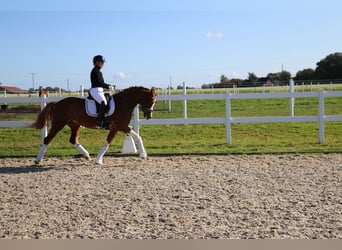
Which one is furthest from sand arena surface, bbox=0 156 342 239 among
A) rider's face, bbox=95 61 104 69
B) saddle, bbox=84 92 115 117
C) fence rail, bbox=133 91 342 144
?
fence rail, bbox=133 91 342 144

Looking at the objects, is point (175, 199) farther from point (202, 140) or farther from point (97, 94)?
point (202, 140)

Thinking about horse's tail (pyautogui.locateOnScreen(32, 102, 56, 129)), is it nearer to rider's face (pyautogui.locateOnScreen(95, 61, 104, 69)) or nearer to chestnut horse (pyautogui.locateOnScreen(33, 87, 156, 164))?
chestnut horse (pyautogui.locateOnScreen(33, 87, 156, 164))

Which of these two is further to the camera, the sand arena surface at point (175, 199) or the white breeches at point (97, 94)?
the white breeches at point (97, 94)

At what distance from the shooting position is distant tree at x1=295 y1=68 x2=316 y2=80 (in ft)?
209

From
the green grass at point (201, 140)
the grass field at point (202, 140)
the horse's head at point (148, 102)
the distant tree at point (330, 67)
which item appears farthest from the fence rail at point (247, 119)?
the distant tree at point (330, 67)

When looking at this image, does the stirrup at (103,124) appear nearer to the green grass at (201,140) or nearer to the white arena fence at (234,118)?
the green grass at (201,140)

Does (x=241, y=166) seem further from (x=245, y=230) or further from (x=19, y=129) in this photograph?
(x=19, y=129)

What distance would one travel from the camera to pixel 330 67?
2405 inches

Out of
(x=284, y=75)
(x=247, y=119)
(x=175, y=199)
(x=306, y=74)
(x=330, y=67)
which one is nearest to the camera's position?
(x=175, y=199)

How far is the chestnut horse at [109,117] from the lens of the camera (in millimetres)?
9180

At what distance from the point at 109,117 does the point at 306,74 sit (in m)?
62.2

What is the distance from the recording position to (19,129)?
15.0 metres

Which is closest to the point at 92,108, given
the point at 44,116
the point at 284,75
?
the point at 44,116

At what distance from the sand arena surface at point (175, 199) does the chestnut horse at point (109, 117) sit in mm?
620
